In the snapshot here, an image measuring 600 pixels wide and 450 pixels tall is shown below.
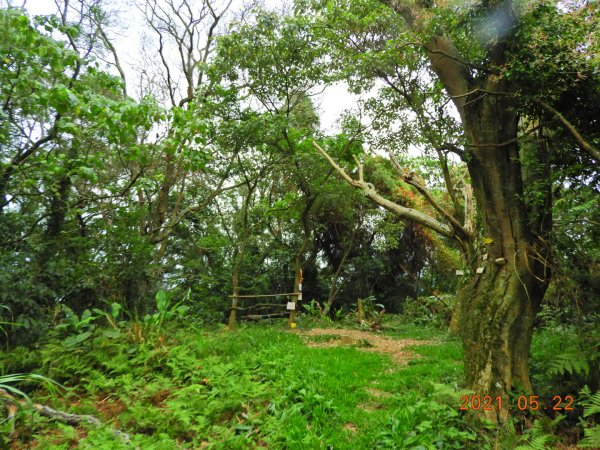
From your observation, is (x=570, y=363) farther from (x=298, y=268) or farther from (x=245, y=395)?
(x=298, y=268)

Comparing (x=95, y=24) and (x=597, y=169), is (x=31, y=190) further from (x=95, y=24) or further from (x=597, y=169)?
(x=597, y=169)

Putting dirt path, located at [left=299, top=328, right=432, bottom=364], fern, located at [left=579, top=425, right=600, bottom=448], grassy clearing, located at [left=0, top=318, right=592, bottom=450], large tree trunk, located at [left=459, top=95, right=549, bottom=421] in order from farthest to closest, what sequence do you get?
dirt path, located at [left=299, top=328, right=432, bottom=364]
large tree trunk, located at [left=459, top=95, right=549, bottom=421]
grassy clearing, located at [left=0, top=318, right=592, bottom=450]
fern, located at [left=579, top=425, right=600, bottom=448]

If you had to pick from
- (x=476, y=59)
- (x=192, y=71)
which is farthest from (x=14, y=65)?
(x=192, y=71)

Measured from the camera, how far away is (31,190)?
20.2 feet

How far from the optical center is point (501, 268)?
4.06m

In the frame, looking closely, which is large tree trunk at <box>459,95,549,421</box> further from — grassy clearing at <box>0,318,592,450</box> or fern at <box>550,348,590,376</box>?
grassy clearing at <box>0,318,592,450</box>

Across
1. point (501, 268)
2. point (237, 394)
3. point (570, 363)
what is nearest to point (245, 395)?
point (237, 394)

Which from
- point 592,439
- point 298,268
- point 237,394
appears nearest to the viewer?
point 592,439

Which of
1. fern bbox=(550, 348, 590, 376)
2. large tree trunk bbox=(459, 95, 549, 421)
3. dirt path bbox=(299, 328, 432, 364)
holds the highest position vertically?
large tree trunk bbox=(459, 95, 549, 421)

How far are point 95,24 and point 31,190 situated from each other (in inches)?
214

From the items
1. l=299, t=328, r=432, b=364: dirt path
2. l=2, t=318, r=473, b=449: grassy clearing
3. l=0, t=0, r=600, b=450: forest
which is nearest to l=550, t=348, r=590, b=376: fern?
l=0, t=0, r=600, b=450: forest

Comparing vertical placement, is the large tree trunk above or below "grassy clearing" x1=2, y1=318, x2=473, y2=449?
above

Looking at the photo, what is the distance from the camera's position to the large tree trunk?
381 centimetres

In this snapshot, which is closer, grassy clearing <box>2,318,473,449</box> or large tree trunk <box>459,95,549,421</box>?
grassy clearing <box>2,318,473,449</box>
